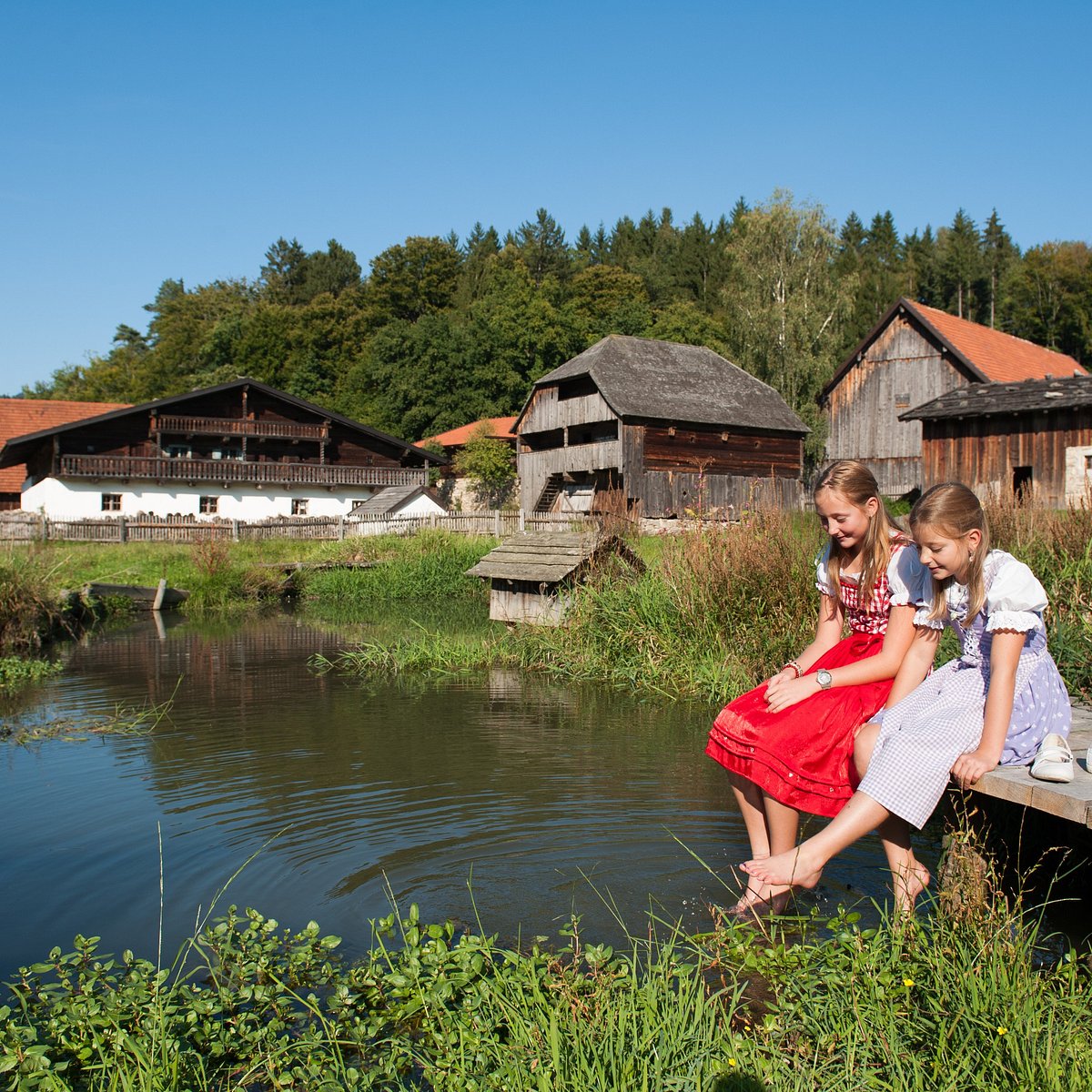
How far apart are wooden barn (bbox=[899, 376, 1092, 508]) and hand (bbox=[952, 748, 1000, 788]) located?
2011 cm

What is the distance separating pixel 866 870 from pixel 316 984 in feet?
8.64

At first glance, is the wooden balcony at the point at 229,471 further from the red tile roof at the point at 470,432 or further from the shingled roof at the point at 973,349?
the shingled roof at the point at 973,349

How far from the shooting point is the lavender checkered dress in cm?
345

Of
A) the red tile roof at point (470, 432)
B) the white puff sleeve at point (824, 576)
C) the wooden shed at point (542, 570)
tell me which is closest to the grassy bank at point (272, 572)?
the wooden shed at point (542, 570)

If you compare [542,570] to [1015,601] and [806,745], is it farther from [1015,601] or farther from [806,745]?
[1015,601]

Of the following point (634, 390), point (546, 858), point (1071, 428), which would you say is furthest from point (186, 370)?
point (546, 858)

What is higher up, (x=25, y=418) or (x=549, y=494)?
(x=25, y=418)

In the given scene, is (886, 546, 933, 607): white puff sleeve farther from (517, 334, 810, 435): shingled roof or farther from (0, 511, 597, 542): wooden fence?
(517, 334, 810, 435): shingled roof

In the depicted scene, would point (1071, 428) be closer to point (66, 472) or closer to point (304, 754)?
point (304, 754)

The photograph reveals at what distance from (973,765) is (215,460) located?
40.9 meters

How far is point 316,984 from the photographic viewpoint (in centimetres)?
356

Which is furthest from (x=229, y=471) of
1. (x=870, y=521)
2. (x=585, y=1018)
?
(x=585, y=1018)

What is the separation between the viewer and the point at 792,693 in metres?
3.95

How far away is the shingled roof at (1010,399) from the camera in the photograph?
2302cm
